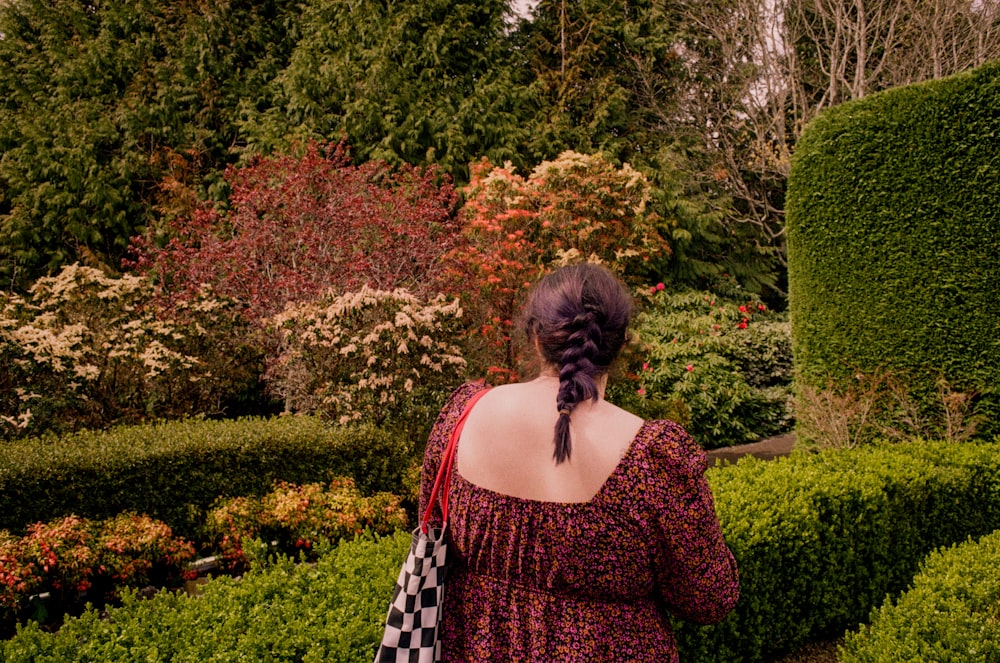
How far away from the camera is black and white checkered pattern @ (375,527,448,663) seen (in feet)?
5.04

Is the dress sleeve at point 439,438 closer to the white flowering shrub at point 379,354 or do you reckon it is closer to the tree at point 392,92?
the white flowering shrub at point 379,354

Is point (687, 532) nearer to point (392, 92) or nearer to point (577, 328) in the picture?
point (577, 328)

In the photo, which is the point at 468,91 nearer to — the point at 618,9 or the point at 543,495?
the point at 618,9

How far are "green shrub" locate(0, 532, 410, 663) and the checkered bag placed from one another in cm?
68

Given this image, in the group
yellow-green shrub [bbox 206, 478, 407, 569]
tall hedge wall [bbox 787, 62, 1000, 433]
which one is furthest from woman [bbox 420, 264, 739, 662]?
tall hedge wall [bbox 787, 62, 1000, 433]

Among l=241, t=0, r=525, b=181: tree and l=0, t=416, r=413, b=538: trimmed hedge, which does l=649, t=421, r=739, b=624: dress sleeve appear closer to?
l=0, t=416, r=413, b=538: trimmed hedge

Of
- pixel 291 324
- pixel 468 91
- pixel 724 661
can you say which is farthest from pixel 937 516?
pixel 468 91

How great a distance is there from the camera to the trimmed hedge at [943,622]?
2252 mm

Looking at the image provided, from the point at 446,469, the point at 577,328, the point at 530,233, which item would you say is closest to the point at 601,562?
the point at 446,469

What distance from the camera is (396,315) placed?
20.6 feet

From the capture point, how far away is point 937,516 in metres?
4.25

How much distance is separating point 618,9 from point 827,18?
4019 millimetres

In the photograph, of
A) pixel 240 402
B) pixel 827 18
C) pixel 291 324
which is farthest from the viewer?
pixel 827 18

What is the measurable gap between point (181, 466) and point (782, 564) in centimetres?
410
